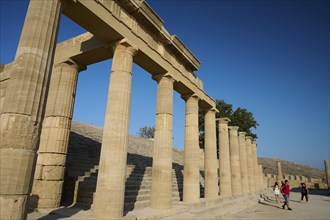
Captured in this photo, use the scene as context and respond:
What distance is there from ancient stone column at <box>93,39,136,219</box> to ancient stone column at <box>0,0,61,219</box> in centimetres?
279

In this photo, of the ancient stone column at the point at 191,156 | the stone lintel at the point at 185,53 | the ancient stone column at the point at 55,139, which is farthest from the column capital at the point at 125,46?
the ancient stone column at the point at 191,156

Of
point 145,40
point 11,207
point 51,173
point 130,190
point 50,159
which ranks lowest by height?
point 130,190

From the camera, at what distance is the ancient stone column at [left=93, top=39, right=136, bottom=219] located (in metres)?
7.41

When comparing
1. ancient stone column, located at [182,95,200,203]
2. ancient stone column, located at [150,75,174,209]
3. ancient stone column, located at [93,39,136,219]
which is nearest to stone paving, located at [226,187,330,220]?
ancient stone column, located at [182,95,200,203]

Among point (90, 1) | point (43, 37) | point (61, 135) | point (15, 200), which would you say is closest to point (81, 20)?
point (90, 1)

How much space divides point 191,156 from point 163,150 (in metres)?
3.10

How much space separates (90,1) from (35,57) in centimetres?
303

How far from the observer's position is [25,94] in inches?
203

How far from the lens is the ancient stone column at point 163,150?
10.1 m

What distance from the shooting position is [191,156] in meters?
13.2

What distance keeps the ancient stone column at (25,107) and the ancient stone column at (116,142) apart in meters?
2.79

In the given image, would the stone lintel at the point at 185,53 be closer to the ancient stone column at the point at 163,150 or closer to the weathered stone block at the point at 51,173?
the ancient stone column at the point at 163,150

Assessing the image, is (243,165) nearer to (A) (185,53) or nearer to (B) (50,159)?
(A) (185,53)

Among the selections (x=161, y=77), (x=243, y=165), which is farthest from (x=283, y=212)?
(x=161, y=77)
